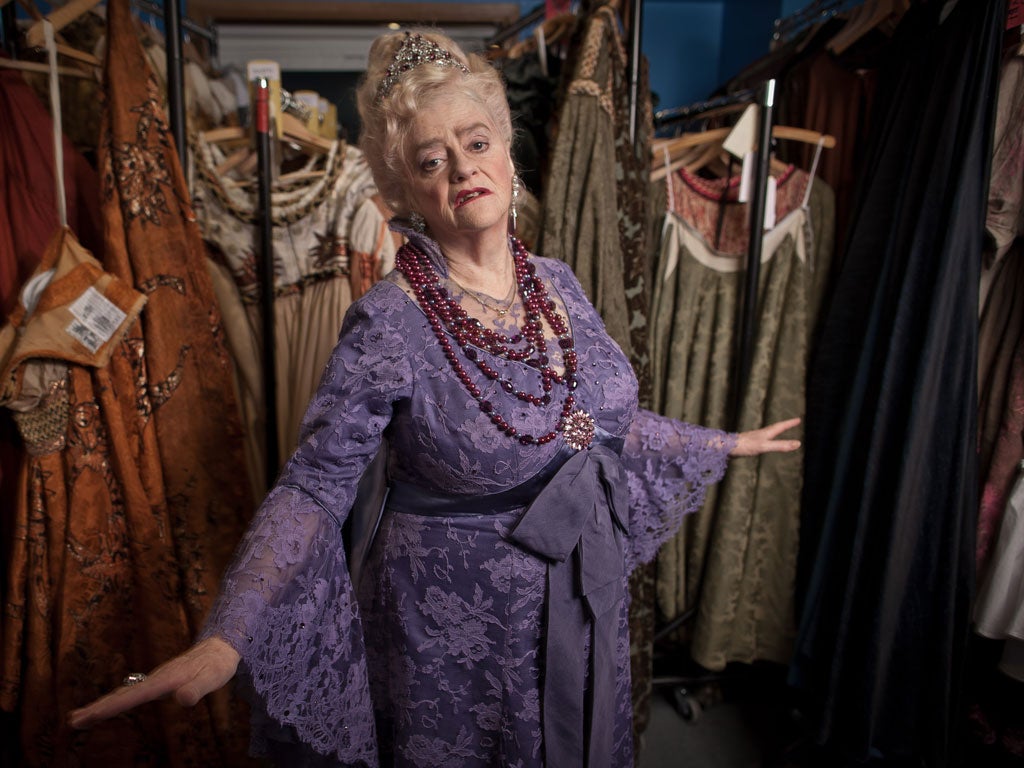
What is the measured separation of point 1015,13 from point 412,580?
1.33m

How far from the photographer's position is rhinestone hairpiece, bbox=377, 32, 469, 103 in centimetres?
89

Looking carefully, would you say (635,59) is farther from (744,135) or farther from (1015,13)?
(1015,13)

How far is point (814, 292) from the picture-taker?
1513 mm

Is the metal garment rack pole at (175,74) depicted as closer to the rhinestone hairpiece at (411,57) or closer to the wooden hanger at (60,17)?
the wooden hanger at (60,17)

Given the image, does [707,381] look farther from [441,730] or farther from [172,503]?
[172,503]

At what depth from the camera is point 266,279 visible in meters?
1.34

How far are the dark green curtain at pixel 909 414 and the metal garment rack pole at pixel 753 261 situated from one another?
19 cm

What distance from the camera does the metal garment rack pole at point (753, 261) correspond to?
1.31 meters

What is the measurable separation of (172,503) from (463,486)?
0.70 m

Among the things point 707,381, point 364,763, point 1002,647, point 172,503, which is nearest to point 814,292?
point 707,381

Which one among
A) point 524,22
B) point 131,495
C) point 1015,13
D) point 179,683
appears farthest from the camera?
point 524,22

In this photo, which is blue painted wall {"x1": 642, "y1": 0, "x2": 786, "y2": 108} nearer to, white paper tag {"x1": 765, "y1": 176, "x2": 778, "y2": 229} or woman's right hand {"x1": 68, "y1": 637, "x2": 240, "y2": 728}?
white paper tag {"x1": 765, "y1": 176, "x2": 778, "y2": 229}

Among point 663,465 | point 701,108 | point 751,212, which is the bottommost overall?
point 663,465

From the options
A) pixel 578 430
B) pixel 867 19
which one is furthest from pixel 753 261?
pixel 578 430
